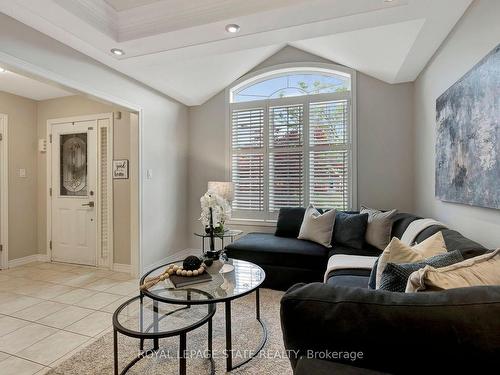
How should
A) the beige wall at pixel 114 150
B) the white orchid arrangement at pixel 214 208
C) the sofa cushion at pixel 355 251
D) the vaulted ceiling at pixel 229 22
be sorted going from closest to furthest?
the vaulted ceiling at pixel 229 22 < the white orchid arrangement at pixel 214 208 < the sofa cushion at pixel 355 251 < the beige wall at pixel 114 150

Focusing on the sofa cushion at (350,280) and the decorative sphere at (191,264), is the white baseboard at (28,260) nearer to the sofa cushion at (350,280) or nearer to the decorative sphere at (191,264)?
the decorative sphere at (191,264)

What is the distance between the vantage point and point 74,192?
14.2ft

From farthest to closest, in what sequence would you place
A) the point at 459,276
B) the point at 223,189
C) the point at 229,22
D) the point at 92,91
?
the point at 223,189 < the point at 92,91 < the point at 229,22 < the point at 459,276

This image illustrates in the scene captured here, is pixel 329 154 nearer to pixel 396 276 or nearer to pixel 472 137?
pixel 472 137

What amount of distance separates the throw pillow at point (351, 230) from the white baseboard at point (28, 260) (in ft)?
14.3

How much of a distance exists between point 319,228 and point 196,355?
6.31ft

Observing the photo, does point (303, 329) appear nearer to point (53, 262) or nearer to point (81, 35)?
point (81, 35)

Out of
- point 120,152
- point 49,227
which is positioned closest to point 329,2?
point 120,152

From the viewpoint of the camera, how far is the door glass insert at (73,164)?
4.25 m

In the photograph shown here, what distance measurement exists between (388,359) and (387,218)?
2.51 m

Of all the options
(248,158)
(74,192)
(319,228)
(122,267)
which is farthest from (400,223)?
(74,192)

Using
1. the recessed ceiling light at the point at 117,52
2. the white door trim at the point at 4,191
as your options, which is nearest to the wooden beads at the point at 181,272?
the recessed ceiling light at the point at 117,52

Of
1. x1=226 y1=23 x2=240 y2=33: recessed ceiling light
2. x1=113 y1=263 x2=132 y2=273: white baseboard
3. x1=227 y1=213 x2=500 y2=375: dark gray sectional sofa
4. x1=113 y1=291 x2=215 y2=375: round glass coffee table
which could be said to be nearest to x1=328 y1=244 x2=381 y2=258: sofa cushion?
x1=113 y1=291 x2=215 y2=375: round glass coffee table

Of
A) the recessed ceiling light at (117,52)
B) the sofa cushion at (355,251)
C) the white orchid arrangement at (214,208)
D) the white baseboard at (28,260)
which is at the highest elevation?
the recessed ceiling light at (117,52)
